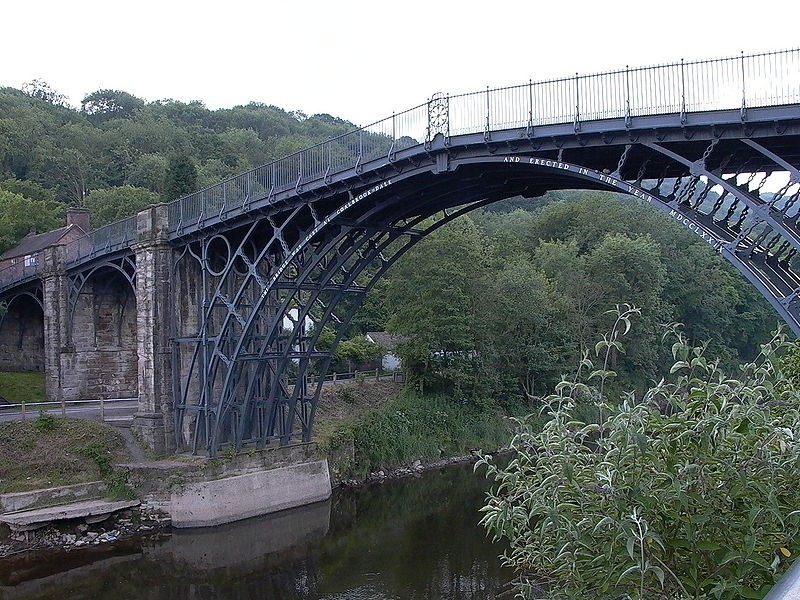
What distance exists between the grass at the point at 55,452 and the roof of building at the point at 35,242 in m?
19.6

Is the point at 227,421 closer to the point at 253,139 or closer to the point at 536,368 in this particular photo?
the point at 536,368

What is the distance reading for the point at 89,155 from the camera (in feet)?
228

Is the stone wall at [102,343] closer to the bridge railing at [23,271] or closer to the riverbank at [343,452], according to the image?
the bridge railing at [23,271]

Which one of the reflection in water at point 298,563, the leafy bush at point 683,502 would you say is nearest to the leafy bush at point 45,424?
the reflection in water at point 298,563

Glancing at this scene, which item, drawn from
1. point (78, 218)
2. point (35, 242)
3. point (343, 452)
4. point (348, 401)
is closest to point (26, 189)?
point (35, 242)

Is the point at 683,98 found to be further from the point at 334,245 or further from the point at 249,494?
the point at 249,494

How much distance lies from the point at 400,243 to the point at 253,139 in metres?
40.0

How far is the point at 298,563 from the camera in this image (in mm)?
19125

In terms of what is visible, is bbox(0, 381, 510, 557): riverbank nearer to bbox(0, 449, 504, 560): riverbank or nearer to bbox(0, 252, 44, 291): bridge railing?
bbox(0, 449, 504, 560): riverbank

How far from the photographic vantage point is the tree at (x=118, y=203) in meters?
50.8

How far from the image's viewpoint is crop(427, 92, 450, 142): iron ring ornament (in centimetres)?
1733

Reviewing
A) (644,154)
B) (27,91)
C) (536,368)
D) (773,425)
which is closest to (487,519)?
(773,425)

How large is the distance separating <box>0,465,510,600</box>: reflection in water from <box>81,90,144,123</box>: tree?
279 ft

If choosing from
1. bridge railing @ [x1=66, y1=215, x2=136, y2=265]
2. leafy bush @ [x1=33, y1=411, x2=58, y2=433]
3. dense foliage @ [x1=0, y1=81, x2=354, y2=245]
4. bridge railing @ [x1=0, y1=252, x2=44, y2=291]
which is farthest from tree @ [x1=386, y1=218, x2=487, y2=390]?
dense foliage @ [x1=0, y1=81, x2=354, y2=245]
